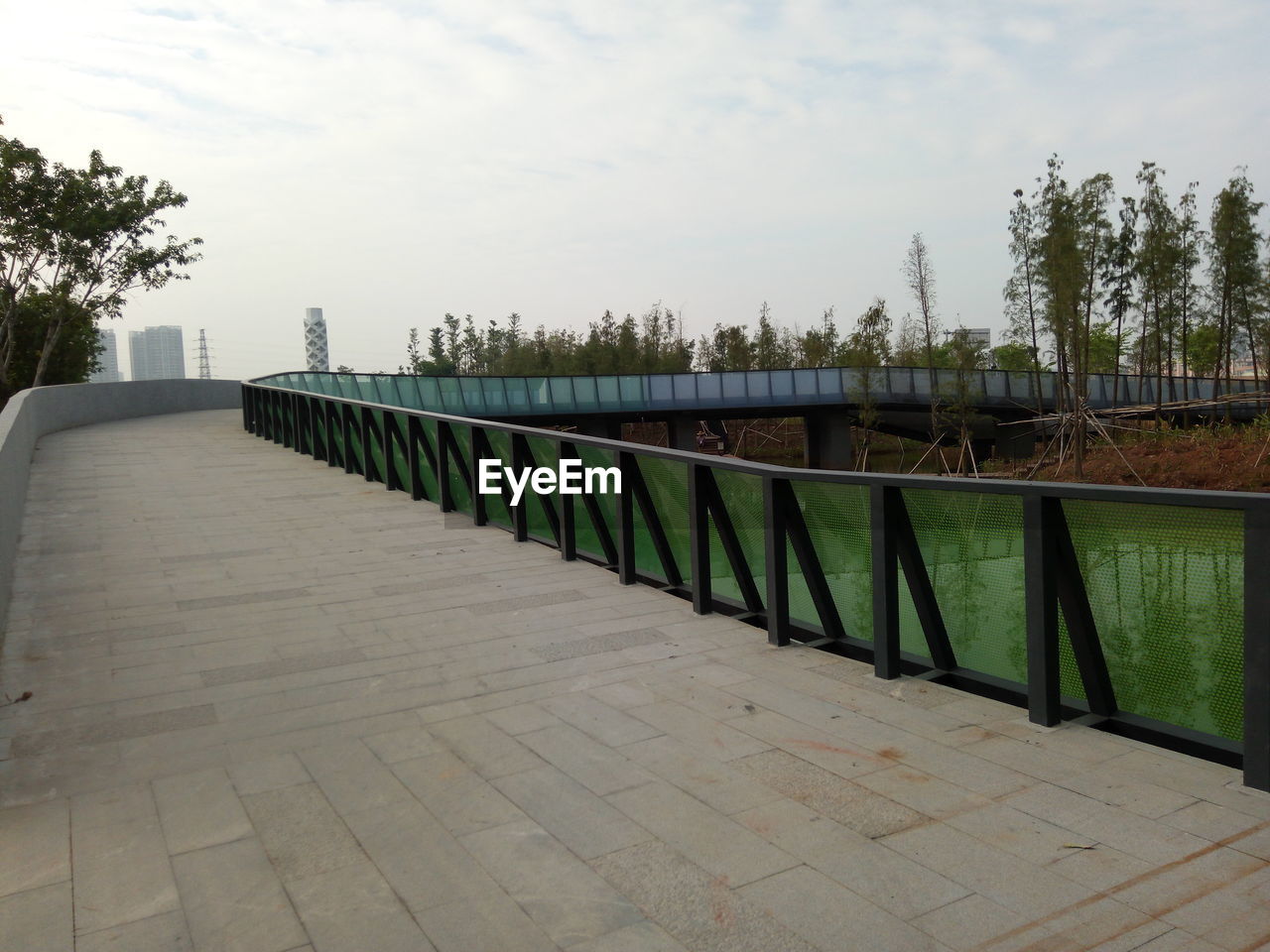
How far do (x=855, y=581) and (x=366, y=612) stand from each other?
311 cm

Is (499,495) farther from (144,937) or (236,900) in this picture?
(144,937)

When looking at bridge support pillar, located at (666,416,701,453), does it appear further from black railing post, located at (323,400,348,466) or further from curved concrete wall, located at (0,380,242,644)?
black railing post, located at (323,400,348,466)

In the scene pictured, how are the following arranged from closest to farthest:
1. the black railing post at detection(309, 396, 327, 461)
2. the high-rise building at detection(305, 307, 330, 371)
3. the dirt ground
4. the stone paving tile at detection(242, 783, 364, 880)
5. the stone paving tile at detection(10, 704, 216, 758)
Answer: the stone paving tile at detection(242, 783, 364, 880), the stone paving tile at detection(10, 704, 216, 758), the black railing post at detection(309, 396, 327, 461), the dirt ground, the high-rise building at detection(305, 307, 330, 371)

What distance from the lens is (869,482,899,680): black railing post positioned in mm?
4652

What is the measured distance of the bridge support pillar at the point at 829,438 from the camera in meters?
38.8

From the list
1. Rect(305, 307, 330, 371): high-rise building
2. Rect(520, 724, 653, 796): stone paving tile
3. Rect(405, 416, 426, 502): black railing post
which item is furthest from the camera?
Rect(305, 307, 330, 371): high-rise building

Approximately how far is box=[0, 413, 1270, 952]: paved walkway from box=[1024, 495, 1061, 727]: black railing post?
13 cm

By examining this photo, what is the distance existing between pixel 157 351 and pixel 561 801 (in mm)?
198660

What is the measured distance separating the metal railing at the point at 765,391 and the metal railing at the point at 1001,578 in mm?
23737

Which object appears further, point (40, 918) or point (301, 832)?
point (301, 832)

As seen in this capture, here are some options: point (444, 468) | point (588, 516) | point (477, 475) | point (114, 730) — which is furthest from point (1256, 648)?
point (444, 468)

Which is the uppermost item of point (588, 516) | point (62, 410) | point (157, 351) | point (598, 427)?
point (157, 351)
